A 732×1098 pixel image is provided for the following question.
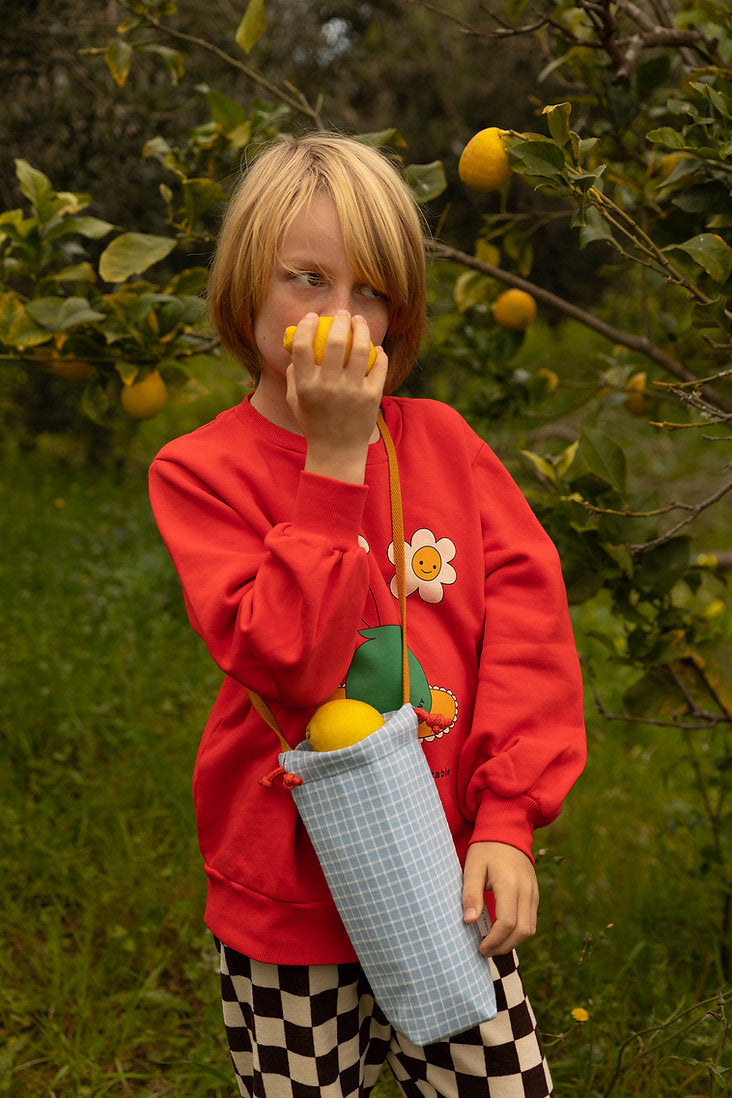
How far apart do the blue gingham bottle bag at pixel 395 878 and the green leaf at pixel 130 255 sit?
1.05 metres

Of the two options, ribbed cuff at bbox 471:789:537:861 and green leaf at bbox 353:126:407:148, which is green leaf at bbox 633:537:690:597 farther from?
green leaf at bbox 353:126:407:148

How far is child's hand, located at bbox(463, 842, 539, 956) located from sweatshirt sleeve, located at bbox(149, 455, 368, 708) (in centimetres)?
26

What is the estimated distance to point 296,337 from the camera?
3.51 ft

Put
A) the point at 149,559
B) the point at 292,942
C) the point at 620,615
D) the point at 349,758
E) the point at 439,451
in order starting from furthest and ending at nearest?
the point at 149,559 → the point at 620,615 → the point at 439,451 → the point at 292,942 → the point at 349,758

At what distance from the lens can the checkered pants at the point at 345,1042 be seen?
3.91 ft

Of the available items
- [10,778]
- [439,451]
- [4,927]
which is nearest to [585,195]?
[439,451]

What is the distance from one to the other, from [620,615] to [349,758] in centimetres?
91

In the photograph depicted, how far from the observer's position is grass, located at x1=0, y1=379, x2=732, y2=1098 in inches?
72.0

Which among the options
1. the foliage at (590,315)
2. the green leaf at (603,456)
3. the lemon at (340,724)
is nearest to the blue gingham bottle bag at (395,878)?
the lemon at (340,724)

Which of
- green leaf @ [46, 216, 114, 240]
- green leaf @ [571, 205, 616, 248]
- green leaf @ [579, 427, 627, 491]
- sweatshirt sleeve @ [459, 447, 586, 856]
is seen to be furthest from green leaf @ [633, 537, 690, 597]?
green leaf @ [46, 216, 114, 240]

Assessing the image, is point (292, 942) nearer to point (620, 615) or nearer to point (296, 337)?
point (296, 337)

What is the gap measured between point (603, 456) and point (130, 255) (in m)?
0.91

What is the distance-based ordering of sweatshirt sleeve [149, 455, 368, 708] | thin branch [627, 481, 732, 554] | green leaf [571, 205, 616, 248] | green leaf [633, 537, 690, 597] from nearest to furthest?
1. sweatshirt sleeve [149, 455, 368, 708]
2. green leaf [571, 205, 616, 248]
3. thin branch [627, 481, 732, 554]
4. green leaf [633, 537, 690, 597]

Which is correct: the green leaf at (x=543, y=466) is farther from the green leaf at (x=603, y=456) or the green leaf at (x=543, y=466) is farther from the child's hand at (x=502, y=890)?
the child's hand at (x=502, y=890)
